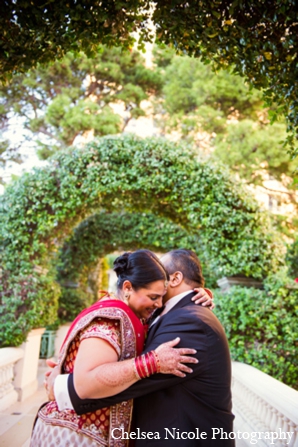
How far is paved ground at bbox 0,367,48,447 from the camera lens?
429 cm

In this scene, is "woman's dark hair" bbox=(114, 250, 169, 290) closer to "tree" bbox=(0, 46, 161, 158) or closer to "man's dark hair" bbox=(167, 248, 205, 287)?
"man's dark hair" bbox=(167, 248, 205, 287)

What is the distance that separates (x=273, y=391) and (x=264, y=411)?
0.83ft

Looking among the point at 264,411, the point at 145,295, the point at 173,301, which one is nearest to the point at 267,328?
the point at 264,411

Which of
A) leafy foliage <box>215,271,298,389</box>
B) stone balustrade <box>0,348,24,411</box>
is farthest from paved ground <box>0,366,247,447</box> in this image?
leafy foliage <box>215,271,298,389</box>

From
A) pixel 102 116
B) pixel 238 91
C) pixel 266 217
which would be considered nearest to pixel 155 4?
pixel 266 217

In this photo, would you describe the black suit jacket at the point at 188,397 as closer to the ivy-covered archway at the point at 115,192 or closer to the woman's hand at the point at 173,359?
the woman's hand at the point at 173,359

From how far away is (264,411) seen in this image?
3.46 meters

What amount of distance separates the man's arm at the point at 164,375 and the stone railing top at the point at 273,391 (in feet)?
4.52

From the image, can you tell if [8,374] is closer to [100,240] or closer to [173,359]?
[173,359]

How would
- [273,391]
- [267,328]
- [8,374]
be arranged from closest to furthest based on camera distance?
1. [273,391]
2. [267,328]
3. [8,374]

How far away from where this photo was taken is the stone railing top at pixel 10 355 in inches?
214

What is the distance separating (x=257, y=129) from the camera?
549 inches

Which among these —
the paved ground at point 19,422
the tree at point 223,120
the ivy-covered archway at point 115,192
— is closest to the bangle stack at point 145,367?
the paved ground at point 19,422

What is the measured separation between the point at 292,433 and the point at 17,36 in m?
3.64
